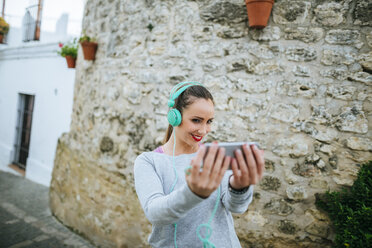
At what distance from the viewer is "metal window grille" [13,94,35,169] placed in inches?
282

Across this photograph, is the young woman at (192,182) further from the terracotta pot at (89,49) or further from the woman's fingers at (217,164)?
the terracotta pot at (89,49)

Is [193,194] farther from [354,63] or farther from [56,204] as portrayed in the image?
[56,204]

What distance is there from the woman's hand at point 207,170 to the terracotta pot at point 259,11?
6.06ft

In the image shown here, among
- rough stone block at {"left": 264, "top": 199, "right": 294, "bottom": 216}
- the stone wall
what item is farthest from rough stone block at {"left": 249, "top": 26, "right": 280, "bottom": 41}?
rough stone block at {"left": 264, "top": 199, "right": 294, "bottom": 216}

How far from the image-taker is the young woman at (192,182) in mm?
890

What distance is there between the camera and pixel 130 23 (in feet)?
10.4

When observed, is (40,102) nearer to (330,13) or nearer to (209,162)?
(330,13)

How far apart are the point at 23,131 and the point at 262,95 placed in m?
7.49

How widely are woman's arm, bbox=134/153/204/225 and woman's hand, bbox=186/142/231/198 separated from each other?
0.04 m

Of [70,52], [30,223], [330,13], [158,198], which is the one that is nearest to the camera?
[158,198]

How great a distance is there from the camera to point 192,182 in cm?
88

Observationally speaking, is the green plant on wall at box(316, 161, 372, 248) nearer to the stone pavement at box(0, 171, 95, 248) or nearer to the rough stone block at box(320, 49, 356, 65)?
the rough stone block at box(320, 49, 356, 65)

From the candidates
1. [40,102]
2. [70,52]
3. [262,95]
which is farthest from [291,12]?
[40,102]

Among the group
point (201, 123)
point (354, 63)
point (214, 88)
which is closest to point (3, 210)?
point (214, 88)
